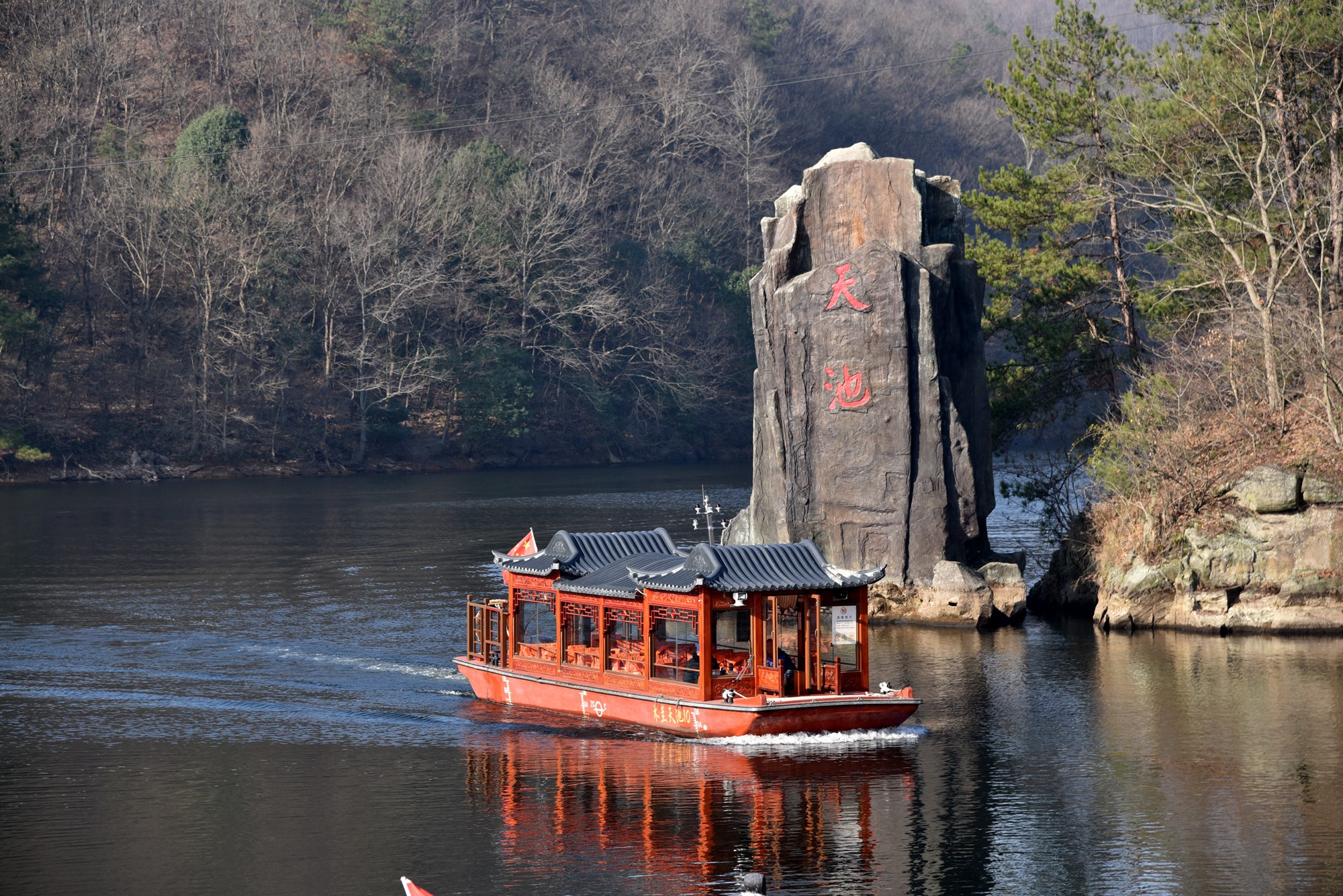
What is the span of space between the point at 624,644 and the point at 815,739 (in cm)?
489

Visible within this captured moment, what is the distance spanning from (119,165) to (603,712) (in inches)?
2887

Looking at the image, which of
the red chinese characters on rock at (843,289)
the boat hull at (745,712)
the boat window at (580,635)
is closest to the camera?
the boat hull at (745,712)

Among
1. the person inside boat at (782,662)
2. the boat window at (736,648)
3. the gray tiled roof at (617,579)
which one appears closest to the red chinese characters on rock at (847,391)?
the boat window at (736,648)

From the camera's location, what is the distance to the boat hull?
27.6m

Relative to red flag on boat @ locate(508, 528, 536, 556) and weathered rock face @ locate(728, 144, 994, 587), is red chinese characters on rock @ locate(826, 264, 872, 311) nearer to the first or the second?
weathered rock face @ locate(728, 144, 994, 587)

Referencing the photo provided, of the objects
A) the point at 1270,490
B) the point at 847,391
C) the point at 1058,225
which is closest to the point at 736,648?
the point at 847,391

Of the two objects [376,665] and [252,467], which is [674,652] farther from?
[252,467]

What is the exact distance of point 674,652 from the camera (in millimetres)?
30094

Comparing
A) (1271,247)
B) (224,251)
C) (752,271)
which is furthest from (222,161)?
(1271,247)

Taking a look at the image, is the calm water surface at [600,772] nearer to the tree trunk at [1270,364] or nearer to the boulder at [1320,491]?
the boulder at [1320,491]

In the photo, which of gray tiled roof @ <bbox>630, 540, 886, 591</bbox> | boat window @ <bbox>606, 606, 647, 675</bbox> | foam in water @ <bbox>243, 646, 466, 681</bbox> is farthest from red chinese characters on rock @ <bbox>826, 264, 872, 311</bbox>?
foam in water @ <bbox>243, 646, 466, 681</bbox>

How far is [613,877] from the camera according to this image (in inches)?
824

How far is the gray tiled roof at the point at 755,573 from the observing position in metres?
27.7

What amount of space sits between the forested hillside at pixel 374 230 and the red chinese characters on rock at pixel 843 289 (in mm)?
48817
